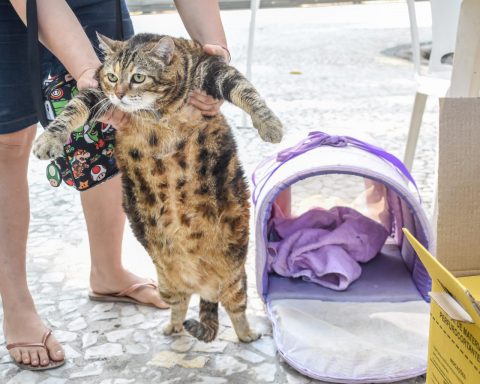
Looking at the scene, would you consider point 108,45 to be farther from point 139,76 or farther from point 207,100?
point 207,100

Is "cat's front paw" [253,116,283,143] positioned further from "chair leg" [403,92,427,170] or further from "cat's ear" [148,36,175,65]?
"chair leg" [403,92,427,170]

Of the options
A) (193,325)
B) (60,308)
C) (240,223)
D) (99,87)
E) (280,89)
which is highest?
(99,87)

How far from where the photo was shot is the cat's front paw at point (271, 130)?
117 cm

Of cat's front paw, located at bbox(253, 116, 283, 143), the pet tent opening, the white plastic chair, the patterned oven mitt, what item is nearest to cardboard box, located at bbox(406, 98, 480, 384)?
cat's front paw, located at bbox(253, 116, 283, 143)

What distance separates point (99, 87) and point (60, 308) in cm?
78

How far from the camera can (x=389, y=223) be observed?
202 cm

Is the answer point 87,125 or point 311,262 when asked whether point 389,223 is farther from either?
point 87,125

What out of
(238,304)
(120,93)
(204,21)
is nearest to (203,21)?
(204,21)

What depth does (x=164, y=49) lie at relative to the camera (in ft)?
4.12

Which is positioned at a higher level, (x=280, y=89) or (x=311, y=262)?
(x=311, y=262)

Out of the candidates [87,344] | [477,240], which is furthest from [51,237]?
[477,240]

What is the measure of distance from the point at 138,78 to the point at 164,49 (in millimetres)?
78

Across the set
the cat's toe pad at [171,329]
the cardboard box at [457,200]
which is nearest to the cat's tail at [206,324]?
the cat's toe pad at [171,329]

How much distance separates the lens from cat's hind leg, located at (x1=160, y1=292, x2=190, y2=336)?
1.54 metres
